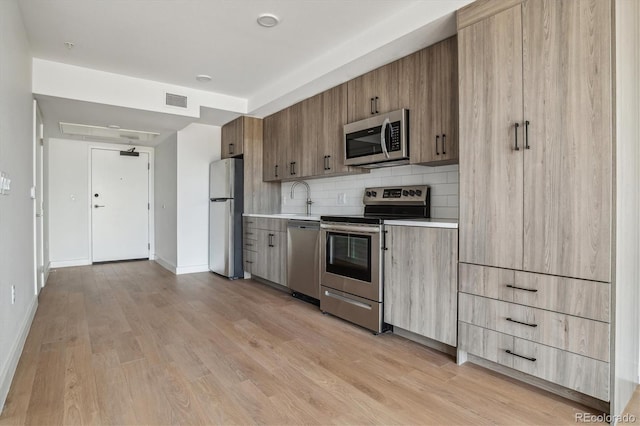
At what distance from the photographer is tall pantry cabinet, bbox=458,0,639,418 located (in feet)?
5.49

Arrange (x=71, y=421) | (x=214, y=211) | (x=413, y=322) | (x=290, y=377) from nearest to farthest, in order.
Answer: (x=71, y=421) < (x=290, y=377) < (x=413, y=322) < (x=214, y=211)

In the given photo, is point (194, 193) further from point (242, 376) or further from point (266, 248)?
point (242, 376)

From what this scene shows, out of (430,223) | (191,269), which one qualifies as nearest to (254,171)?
(191,269)

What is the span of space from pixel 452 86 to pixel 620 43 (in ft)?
3.26

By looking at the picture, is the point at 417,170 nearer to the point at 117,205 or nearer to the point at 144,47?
the point at 144,47

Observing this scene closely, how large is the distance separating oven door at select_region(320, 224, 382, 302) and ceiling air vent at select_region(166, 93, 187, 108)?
2.47 metres


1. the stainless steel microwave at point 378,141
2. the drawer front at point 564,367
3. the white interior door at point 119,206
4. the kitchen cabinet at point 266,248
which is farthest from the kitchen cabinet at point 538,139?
the white interior door at point 119,206

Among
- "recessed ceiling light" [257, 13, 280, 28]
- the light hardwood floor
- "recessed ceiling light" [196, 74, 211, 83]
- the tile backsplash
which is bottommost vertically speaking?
the light hardwood floor

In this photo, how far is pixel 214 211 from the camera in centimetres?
515

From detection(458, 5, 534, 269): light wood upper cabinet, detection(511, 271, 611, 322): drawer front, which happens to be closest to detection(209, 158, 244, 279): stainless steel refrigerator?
detection(458, 5, 534, 269): light wood upper cabinet

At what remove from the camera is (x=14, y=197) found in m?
2.33

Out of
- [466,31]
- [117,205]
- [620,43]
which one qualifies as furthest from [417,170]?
[117,205]

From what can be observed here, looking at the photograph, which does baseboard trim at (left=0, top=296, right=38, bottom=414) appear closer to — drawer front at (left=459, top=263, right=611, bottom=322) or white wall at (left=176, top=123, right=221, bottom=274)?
white wall at (left=176, top=123, right=221, bottom=274)

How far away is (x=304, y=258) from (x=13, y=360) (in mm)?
2320
